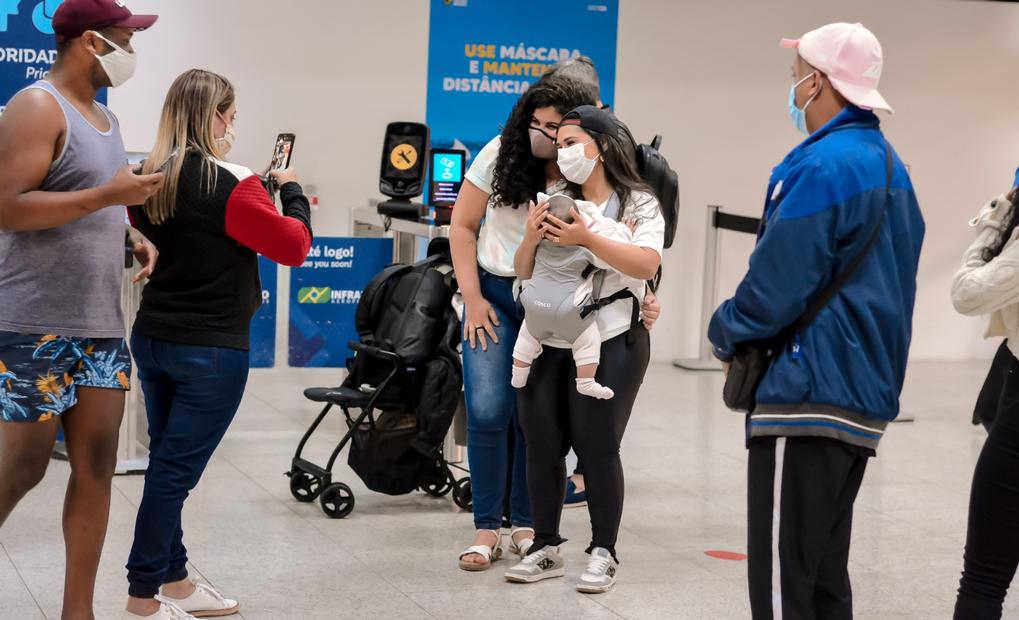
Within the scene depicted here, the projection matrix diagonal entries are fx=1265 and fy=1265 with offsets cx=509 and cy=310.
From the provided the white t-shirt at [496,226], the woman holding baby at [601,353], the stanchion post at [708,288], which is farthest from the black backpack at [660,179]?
the stanchion post at [708,288]

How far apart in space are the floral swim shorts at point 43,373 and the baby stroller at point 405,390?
1.74 m

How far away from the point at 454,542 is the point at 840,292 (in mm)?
2177

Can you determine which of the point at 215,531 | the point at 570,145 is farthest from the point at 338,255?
the point at 570,145

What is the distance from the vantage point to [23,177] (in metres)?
2.75

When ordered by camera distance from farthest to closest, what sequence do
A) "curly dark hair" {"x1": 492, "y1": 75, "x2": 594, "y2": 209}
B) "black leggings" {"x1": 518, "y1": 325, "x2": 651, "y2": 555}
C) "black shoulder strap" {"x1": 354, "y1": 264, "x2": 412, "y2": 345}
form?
"black shoulder strap" {"x1": 354, "y1": 264, "x2": 412, "y2": 345} < "curly dark hair" {"x1": 492, "y1": 75, "x2": 594, "y2": 209} < "black leggings" {"x1": 518, "y1": 325, "x2": 651, "y2": 555}

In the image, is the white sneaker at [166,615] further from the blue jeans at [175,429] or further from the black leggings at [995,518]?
the black leggings at [995,518]

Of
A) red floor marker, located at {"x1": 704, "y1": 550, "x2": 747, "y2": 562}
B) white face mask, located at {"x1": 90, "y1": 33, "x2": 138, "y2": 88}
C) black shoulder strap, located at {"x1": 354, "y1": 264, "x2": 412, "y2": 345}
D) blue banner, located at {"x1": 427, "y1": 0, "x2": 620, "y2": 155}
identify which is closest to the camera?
white face mask, located at {"x1": 90, "y1": 33, "x2": 138, "y2": 88}

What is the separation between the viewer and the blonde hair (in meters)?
3.11

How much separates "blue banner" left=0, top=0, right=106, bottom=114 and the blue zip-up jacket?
14.3ft

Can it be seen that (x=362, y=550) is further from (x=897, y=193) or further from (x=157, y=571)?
(x=897, y=193)

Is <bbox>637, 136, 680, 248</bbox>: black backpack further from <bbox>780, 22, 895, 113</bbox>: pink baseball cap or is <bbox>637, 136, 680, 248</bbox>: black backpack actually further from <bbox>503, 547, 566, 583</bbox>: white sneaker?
<bbox>780, 22, 895, 113</bbox>: pink baseball cap

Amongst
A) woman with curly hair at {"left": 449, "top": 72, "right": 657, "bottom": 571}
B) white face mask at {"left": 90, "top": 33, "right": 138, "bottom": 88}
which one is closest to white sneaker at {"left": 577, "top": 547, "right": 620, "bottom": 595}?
woman with curly hair at {"left": 449, "top": 72, "right": 657, "bottom": 571}

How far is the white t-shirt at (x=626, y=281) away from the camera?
144 inches

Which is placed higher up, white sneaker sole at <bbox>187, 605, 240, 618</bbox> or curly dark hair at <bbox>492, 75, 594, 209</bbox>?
curly dark hair at <bbox>492, 75, 594, 209</bbox>
